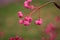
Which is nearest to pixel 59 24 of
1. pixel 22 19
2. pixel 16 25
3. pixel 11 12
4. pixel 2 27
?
pixel 16 25

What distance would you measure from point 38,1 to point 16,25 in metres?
1.28

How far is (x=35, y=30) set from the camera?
3.13m

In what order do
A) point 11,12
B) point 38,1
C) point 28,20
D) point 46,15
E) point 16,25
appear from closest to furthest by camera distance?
point 28,20
point 16,25
point 46,15
point 11,12
point 38,1

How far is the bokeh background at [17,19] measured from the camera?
2965mm

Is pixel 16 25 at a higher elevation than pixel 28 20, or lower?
lower

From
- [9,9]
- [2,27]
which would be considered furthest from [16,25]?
[9,9]

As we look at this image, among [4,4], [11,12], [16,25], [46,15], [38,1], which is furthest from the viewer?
[4,4]

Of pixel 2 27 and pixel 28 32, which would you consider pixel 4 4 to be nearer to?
pixel 2 27

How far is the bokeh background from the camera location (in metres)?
2.97

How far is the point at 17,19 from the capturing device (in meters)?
3.59

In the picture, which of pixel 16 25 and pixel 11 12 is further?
pixel 11 12

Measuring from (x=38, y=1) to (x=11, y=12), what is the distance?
0.64 m

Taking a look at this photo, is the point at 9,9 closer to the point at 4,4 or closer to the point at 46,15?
the point at 4,4

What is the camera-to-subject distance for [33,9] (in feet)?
3.43
